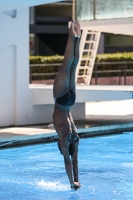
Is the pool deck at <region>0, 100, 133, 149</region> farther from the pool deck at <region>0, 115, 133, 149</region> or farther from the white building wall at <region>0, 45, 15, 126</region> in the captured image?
the white building wall at <region>0, 45, 15, 126</region>

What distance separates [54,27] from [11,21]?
22.8 metres

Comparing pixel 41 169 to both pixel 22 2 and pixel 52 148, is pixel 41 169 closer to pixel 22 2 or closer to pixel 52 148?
pixel 52 148

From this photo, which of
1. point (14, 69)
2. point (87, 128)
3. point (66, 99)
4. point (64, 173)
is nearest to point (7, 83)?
point (14, 69)

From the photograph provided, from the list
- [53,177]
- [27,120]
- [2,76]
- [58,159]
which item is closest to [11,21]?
[2,76]

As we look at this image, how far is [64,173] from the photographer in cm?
1047

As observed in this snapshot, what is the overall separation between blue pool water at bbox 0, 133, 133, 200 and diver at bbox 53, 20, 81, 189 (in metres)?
0.77

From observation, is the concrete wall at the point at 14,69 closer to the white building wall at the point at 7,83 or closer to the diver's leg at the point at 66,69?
the white building wall at the point at 7,83

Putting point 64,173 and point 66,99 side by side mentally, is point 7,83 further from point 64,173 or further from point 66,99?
point 66,99

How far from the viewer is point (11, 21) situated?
15.2 metres

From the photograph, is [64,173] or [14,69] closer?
[64,173]

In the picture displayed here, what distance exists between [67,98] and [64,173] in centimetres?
284

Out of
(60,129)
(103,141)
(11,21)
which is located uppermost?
(11,21)

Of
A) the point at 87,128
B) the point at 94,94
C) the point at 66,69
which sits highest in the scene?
the point at 66,69

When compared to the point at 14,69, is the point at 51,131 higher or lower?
lower
